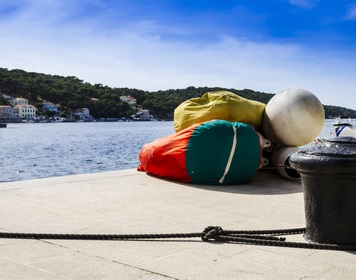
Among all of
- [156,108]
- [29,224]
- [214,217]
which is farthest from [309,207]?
[156,108]

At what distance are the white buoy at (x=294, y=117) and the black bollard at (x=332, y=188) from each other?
3881 mm

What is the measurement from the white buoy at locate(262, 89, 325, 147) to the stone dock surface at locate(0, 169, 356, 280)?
2.62 ft

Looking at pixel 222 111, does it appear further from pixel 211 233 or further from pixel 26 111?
pixel 26 111

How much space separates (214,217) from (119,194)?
1745 mm

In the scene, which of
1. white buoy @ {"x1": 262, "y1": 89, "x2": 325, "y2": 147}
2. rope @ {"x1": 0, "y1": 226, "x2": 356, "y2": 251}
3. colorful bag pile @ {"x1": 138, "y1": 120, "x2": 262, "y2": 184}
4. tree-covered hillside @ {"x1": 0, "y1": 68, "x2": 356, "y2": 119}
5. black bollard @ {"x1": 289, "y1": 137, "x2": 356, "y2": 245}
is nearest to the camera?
black bollard @ {"x1": 289, "y1": 137, "x2": 356, "y2": 245}

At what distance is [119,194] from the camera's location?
6.46m

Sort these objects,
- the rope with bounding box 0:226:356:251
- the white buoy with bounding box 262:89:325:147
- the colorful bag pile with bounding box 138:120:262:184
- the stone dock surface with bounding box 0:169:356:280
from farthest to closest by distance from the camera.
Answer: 1. the white buoy with bounding box 262:89:325:147
2. the colorful bag pile with bounding box 138:120:262:184
3. the rope with bounding box 0:226:356:251
4. the stone dock surface with bounding box 0:169:356:280

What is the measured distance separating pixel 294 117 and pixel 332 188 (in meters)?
4.13

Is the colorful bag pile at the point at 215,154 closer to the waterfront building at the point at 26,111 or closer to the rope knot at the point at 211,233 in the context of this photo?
the rope knot at the point at 211,233

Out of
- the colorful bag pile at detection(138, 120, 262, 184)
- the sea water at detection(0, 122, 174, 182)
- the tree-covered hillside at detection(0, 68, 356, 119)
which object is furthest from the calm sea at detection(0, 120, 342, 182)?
the tree-covered hillside at detection(0, 68, 356, 119)

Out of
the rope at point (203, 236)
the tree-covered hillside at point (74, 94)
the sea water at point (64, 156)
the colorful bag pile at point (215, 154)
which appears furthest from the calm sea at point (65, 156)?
the tree-covered hillside at point (74, 94)

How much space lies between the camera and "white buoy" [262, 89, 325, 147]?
26.2 ft

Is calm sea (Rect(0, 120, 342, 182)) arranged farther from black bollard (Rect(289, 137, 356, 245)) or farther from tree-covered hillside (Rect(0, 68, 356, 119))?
tree-covered hillside (Rect(0, 68, 356, 119))

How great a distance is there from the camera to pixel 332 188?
3.97 meters
